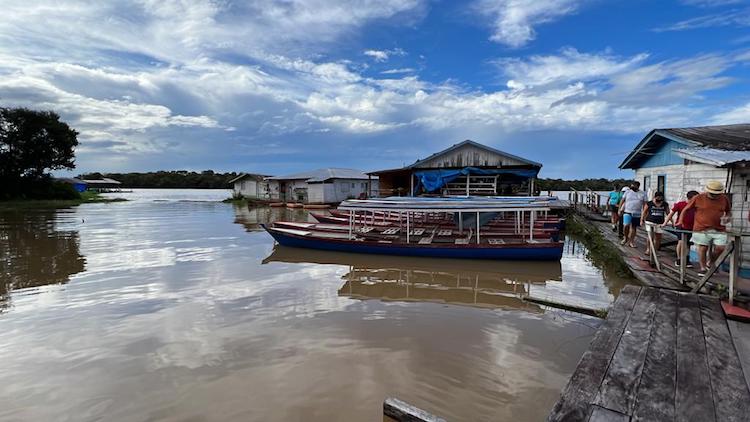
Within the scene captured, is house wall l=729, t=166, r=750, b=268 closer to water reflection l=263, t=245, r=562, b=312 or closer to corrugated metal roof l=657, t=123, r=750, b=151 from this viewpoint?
corrugated metal roof l=657, t=123, r=750, b=151

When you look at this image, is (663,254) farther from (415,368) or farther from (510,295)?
(415,368)

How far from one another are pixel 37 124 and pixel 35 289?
45.0 meters

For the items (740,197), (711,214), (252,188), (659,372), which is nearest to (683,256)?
(711,214)

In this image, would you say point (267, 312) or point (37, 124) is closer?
point (267, 312)

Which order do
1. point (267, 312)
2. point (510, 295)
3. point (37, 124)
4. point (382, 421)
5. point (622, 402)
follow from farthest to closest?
point (37, 124)
point (510, 295)
point (267, 312)
point (382, 421)
point (622, 402)

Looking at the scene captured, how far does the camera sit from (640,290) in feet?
17.3

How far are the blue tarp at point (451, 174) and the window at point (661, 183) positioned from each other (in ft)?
29.3

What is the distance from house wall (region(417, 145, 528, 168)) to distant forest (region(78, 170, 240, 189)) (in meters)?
84.7

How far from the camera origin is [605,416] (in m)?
2.63

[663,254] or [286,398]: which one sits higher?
[663,254]

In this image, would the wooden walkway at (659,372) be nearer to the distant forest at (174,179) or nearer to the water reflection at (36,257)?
the water reflection at (36,257)

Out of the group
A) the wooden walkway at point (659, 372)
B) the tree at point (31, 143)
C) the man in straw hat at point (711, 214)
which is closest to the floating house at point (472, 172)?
the man in straw hat at point (711, 214)

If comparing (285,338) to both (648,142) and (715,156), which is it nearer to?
(715,156)

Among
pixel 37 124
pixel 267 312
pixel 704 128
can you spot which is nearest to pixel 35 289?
pixel 267 312
